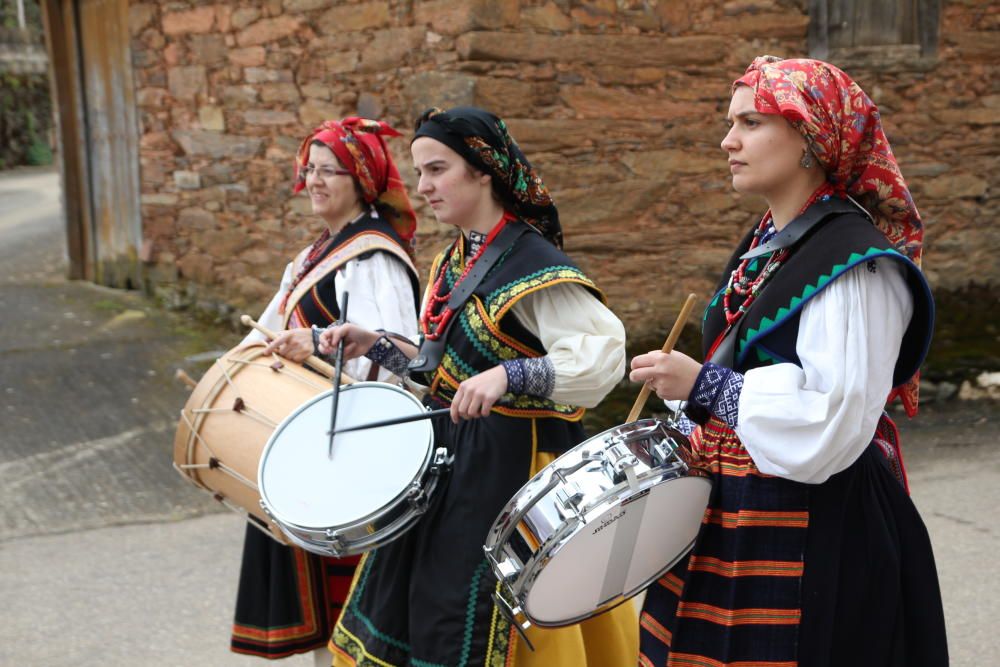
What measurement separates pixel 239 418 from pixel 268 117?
4.44 m

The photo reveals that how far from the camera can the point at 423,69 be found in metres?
5.83

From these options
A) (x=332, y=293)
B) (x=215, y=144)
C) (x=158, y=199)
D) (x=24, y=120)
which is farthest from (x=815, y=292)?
(x=24, y=120)

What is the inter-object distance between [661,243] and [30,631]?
370 cm

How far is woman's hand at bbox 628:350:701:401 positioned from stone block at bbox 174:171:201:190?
6231 mm

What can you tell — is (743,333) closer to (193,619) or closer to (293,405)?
(293,405)

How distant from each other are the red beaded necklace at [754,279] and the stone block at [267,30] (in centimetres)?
499

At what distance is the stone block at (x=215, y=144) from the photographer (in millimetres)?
7285

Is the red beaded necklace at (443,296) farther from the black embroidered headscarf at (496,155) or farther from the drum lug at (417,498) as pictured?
the drum lug at (417,498)

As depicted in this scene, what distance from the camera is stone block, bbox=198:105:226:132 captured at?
745 centimetres

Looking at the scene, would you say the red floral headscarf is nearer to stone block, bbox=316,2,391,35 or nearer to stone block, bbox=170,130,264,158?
stone block, bbox=316,2,391,35

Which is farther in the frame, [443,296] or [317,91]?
[317,91]

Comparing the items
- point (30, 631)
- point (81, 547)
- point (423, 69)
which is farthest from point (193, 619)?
point (423, 69)

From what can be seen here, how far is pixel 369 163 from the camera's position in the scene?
3.39 meters

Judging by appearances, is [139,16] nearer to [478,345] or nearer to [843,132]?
[478,345]
